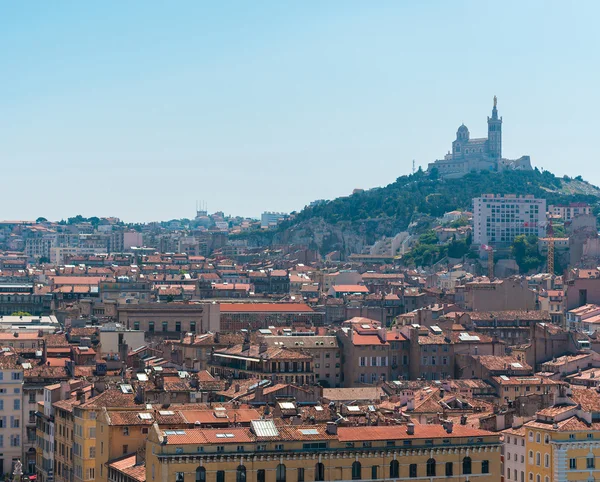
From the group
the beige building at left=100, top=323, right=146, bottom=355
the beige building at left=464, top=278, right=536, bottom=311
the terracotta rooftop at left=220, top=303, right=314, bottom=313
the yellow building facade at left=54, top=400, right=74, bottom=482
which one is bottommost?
the yellow building facade at left=54, top=400, right=74, bottom=482

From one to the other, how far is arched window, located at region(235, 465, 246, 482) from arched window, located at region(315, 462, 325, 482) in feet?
9.80

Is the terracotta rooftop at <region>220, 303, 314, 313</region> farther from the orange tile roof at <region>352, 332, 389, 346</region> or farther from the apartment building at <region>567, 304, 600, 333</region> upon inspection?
the orange tile roof at <region>352, 332, 389, 346</region>

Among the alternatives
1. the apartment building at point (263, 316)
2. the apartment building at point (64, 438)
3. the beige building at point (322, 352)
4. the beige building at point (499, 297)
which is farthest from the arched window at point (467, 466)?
the beige building at point (499, 297)

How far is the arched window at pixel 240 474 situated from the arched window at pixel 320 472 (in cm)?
299

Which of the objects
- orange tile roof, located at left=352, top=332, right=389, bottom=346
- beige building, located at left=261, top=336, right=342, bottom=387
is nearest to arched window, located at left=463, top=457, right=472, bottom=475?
beige building, located at left=261, top=336, right=342, bottom=387

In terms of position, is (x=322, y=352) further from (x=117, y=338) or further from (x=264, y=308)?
(x=264, y=308)

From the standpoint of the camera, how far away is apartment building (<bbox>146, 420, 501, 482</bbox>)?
5975 centimetres

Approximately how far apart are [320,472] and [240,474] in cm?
331

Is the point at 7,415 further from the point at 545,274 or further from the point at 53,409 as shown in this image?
the point at 545,274

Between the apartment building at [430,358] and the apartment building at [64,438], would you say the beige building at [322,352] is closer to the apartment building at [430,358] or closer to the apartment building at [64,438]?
the apartment building at [430,358]

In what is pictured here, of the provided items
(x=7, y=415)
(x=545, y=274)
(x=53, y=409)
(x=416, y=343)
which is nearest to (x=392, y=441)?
(x=53, y=409)

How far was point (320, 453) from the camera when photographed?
202ft

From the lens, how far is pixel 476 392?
94.6 m

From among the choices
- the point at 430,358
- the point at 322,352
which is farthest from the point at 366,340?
the point at 430,358
